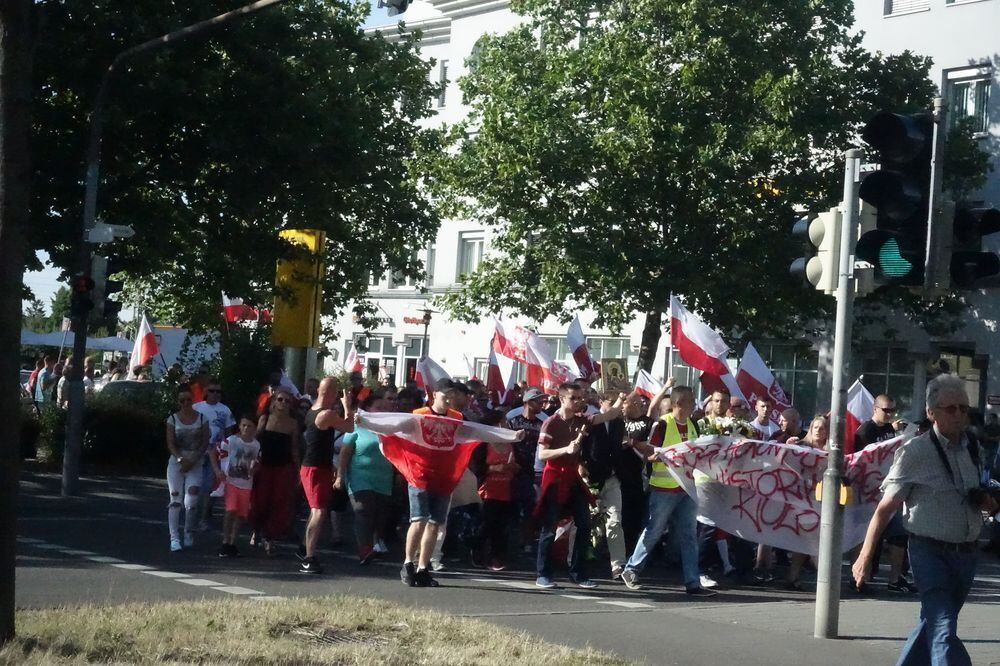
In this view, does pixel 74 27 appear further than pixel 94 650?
Yes

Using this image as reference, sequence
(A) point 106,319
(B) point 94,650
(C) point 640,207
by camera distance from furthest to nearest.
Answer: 1. (C) point 640,207
2. (A) point 106,319
3. (B) point 94,650

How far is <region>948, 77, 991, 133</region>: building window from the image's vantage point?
115 ft

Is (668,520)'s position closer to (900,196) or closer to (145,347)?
(900,196)

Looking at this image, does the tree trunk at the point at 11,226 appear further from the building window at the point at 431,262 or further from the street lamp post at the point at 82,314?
the building window at the point at 431,262

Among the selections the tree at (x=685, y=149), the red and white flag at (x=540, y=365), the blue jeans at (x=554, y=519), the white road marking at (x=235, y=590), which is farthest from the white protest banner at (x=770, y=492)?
the tree at (x=685, y=149)

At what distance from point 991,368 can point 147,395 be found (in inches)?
772

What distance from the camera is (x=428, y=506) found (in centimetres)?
1329

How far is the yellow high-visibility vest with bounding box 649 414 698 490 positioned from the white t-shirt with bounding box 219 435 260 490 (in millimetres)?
4126

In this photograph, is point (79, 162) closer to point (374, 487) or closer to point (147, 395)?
point (147, 395)

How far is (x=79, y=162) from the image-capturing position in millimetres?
22891

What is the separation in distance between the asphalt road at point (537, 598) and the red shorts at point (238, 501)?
45 centimetres

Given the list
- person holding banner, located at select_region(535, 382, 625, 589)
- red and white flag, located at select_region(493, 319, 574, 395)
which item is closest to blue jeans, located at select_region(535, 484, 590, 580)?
person holding banner, located at select_region(535, 382, 625, 589)

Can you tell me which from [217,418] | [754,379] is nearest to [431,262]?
[754,379]

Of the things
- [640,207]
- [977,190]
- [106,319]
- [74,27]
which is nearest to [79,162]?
[74,27]
